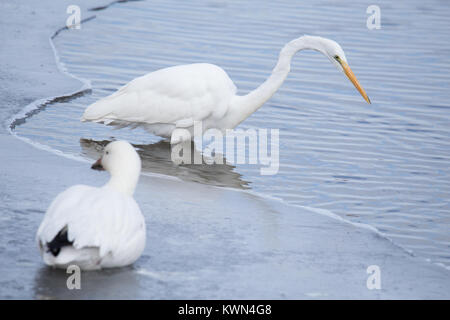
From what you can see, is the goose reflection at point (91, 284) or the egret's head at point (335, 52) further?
the egret's head at point (335, 52)

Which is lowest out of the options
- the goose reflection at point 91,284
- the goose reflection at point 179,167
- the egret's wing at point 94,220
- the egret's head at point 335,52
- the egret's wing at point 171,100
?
the goose reflection at point 91,284

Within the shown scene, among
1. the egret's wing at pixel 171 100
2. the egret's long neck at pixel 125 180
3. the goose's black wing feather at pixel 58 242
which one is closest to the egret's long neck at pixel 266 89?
the egret's wing at pixel 171 100

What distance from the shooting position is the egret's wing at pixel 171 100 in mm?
8789

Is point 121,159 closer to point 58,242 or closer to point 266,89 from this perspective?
point 58,242

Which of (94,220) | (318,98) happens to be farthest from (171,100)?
(94,220)

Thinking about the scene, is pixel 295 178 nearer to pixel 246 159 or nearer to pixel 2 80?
pixel 246 159

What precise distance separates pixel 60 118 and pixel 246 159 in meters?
2.09

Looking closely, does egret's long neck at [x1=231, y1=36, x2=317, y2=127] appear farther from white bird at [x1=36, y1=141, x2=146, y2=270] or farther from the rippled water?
white bird at [x1=36, y1=141, x2=146, y2=270]

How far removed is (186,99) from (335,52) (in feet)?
5.33

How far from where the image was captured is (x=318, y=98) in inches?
419

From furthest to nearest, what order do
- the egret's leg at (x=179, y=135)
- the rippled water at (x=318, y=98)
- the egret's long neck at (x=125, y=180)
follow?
the egret's leg at (x=179, y=135), the rippled water at (x=318, y=98), the egret's long neck at (x=125, y=180)

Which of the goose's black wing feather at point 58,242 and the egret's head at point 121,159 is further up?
the egret's head at point 121,159

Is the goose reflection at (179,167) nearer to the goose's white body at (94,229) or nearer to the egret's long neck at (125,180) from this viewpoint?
the egret's long neck at (125,180)

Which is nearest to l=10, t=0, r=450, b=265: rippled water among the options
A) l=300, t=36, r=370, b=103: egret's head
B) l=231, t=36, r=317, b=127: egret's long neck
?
l=231, t=36, r=317, b=127: egret's long neck
